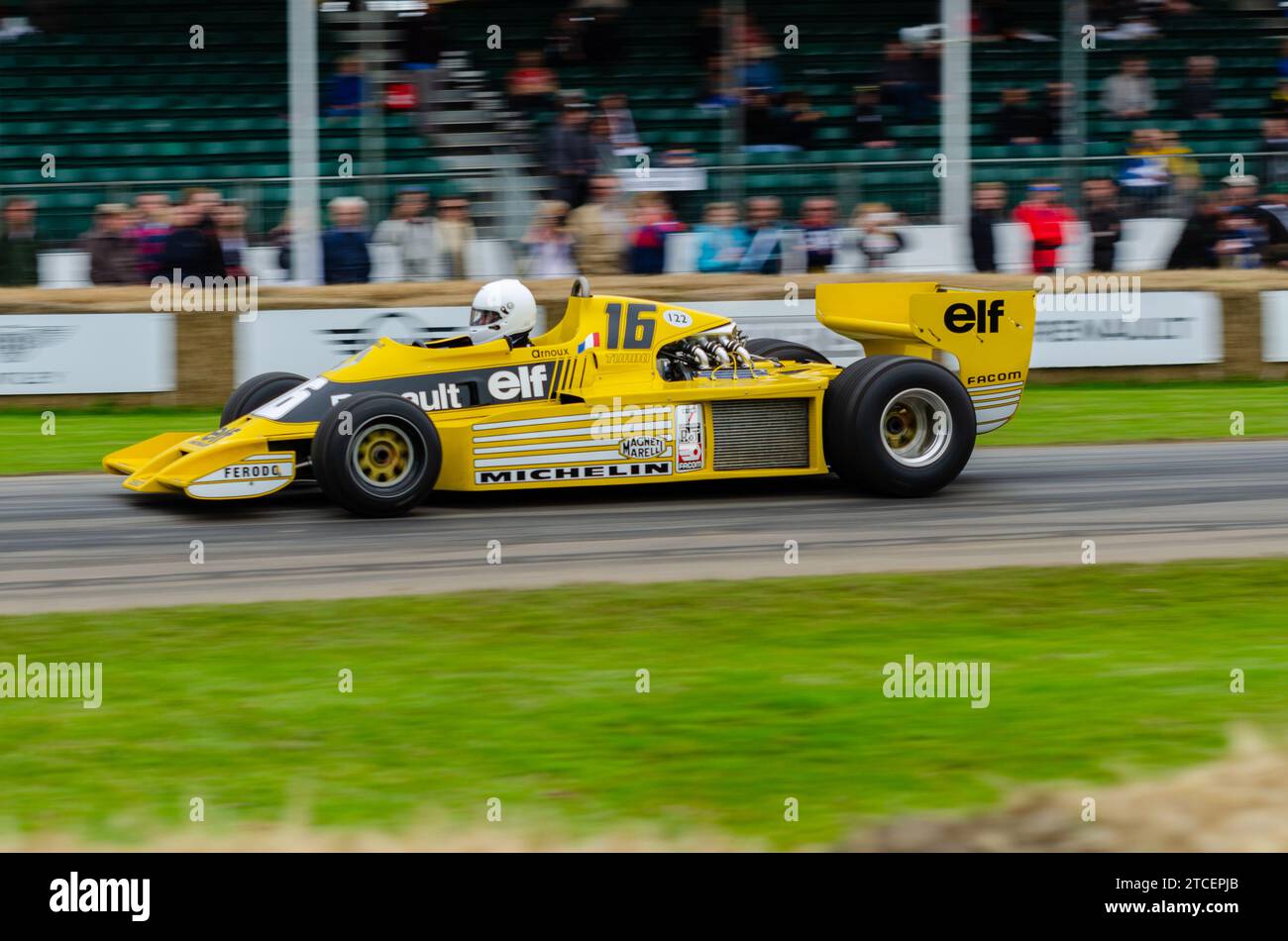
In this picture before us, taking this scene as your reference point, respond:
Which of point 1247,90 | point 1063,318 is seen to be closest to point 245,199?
point 1063,318

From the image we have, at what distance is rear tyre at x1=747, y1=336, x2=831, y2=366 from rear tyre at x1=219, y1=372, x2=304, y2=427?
9.53 ft

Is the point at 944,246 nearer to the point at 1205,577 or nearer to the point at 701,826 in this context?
the point at 1205,577

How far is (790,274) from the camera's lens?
15.7 m

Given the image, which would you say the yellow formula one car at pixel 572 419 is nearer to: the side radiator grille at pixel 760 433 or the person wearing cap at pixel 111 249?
the side radiator grille at pixel 760 433

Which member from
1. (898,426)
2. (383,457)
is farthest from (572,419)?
(898,426)

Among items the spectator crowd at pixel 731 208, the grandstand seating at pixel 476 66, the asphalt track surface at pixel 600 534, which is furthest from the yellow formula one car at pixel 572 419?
the grandstand seating at pixel 476 66

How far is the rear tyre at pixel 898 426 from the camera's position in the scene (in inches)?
389

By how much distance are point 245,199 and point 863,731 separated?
448 inches

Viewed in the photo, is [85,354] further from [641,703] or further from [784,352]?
[641,703]

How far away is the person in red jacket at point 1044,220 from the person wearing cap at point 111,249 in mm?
8326

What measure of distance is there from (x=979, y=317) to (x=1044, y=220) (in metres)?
6.12

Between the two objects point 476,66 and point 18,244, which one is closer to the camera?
point 18,244

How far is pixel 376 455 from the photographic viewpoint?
941 cm

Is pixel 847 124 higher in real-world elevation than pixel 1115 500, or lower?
higher
